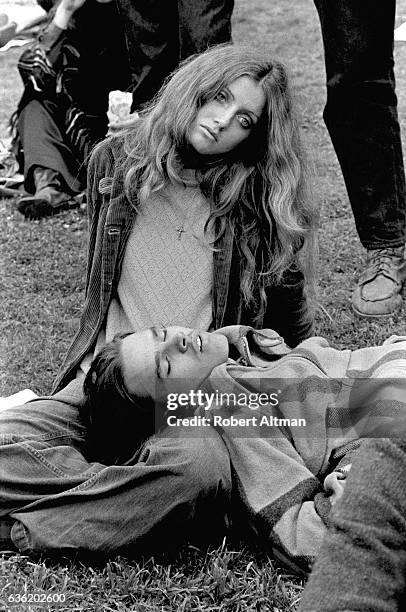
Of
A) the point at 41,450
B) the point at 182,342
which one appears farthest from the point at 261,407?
the point at 41,450

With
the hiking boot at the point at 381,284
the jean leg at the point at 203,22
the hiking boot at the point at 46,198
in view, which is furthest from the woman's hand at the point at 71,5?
the hiking boot at the point at 381,284

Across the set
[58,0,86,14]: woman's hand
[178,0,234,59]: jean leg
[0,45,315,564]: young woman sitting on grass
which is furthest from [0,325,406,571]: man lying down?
[58,0,86,14]: woman's hand

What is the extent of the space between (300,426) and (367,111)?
0.97 m

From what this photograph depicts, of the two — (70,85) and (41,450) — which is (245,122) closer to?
(41,450)

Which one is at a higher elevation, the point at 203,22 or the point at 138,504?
the point at 203,22

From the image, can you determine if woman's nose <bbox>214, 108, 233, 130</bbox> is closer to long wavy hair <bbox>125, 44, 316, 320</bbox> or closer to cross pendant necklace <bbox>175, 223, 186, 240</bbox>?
long wavy hair <bbox>125, 44, 316, 320</bbox>

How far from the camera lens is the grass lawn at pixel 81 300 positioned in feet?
4.82

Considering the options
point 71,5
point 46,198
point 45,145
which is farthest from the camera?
point 45,145

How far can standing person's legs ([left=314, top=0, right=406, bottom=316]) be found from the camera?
7.34ft

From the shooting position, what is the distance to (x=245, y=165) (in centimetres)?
205

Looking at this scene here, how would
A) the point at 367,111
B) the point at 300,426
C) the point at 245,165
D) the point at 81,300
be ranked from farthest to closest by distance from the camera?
the point at 81,300, the point at 367,111, the point at 245,165, the point at 300,426

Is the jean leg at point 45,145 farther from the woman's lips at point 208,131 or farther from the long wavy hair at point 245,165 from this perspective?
the woman's lips at point 208,131

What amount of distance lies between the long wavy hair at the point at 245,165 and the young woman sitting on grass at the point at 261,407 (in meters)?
0.28

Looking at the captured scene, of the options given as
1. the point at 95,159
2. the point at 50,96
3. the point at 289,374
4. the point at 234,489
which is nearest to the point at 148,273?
the point at 95,159
